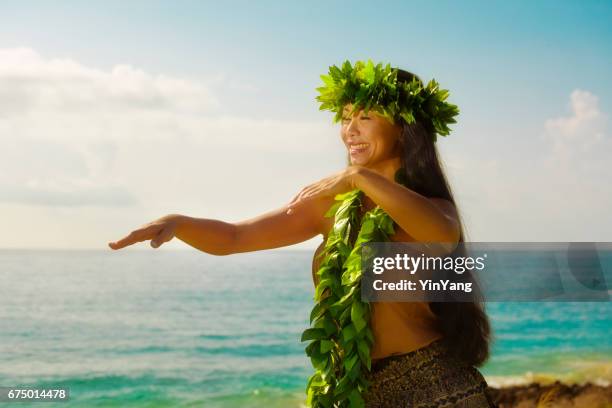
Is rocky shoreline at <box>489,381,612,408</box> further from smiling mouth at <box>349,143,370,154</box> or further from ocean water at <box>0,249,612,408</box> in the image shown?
smiling mouth at <box>349,143,370,154</box>

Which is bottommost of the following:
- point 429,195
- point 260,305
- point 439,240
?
point 439,240

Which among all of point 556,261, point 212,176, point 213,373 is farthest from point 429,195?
point 212,176

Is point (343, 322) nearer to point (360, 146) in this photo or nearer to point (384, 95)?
point (360, 146)

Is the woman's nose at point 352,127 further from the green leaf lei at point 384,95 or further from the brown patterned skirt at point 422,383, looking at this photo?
the brown patterned skirt at point 422,383

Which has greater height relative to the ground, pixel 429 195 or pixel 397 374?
pixel 429 195

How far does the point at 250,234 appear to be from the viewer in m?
2.58

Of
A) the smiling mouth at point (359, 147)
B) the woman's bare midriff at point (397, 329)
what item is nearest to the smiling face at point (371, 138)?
the smiling mouth at point (359, 147)

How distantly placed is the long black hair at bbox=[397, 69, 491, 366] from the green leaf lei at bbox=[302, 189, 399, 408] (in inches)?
6.1

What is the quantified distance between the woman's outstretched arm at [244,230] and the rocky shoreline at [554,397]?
20.7 ft

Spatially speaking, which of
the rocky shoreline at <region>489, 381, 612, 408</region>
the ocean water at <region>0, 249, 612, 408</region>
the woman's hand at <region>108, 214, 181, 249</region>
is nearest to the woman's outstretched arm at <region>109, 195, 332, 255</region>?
the woman's hand at <region>108, 214, 181, 249</region>

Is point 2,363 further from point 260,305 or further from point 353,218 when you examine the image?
point 353,218

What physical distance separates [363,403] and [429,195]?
0.59 meters

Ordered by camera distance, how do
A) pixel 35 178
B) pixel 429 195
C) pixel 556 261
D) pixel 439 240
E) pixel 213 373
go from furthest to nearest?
pixel 35 178, pixel 213 373, pixel 556 261, pixel 429 195, pixel 439 240

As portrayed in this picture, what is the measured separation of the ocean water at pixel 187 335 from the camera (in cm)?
1488
